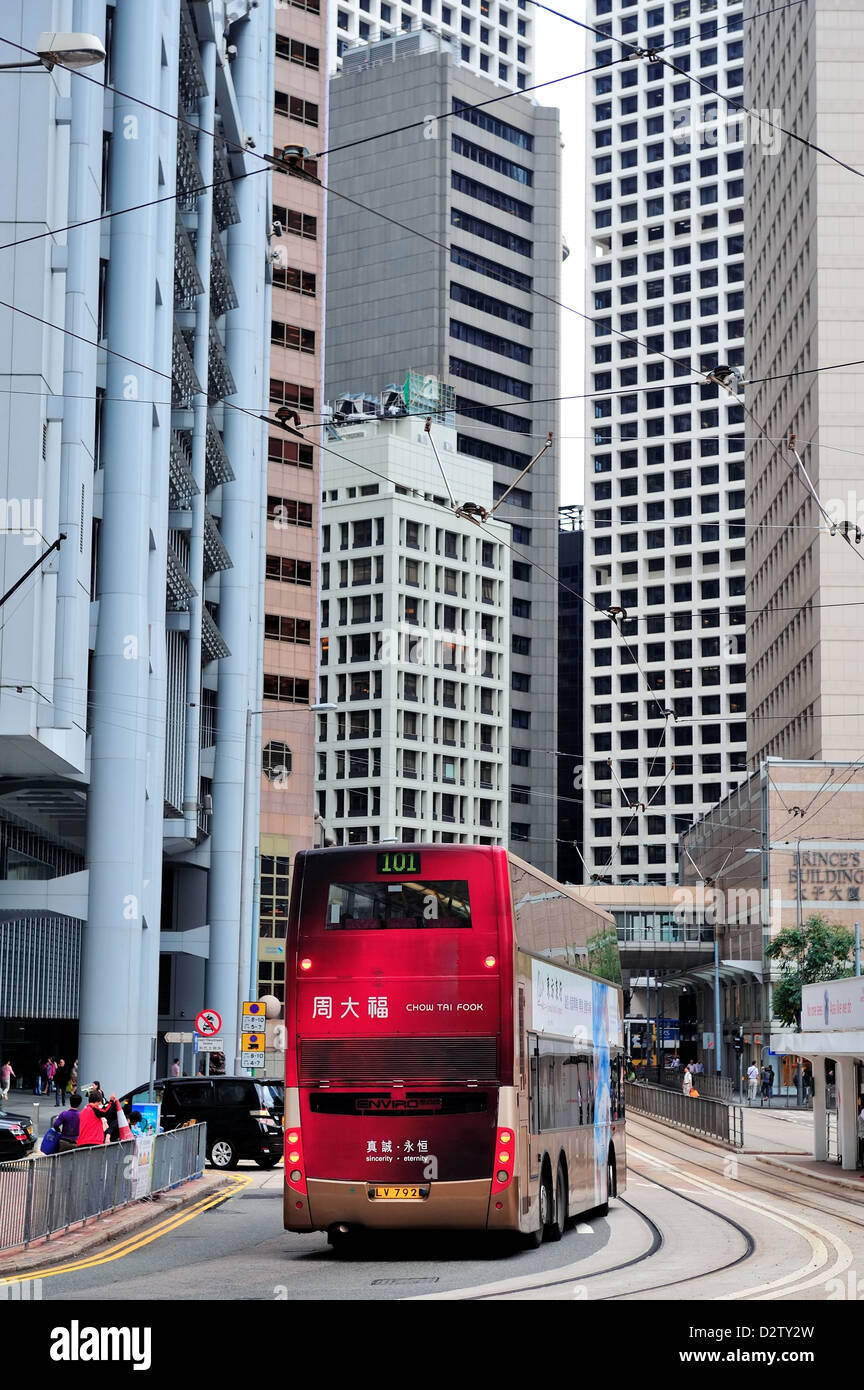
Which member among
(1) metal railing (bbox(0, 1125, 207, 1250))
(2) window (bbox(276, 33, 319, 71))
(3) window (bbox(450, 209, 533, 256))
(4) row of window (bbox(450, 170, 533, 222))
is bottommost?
(1) metal railing (bbox(0, 1125, 207, 1250))

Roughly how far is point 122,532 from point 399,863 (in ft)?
86.4

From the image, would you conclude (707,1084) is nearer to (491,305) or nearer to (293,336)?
(293,336)

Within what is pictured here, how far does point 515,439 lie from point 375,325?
14.3 m

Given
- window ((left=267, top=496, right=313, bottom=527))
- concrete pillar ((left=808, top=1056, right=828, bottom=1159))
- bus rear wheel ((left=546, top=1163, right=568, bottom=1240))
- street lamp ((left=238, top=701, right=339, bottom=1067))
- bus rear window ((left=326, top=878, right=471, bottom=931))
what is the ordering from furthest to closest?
1. window ((left=267, top=496, right=313, bottom=527))
2. street lamp ((left=238, top=701, right=339, bottom=1067))
3. concrete pillar ((left=808, top=1056, right=828, bottom=1159))
4. bus rear wheel ((left=546, top=1163, right=568, bottom=1240))
5. bus rear window ((left=326, top=878, right=471, bottom=931))

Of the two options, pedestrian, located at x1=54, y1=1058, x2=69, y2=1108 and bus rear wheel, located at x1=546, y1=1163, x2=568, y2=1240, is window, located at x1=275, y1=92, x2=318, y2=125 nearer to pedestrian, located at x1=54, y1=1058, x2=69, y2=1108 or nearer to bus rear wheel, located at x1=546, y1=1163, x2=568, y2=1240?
pedestrian, located at x1=54, y1=1058, x2=69, y2=1108

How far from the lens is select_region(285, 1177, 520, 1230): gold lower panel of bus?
1831cm

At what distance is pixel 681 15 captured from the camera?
16775cm

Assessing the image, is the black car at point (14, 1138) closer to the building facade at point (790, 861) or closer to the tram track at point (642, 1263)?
the tram track at point (642, 1263)

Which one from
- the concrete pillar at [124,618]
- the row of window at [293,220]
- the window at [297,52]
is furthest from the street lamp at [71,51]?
the window at [297,52]

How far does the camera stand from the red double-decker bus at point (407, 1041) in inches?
722

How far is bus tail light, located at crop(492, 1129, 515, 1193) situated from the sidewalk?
4.14m

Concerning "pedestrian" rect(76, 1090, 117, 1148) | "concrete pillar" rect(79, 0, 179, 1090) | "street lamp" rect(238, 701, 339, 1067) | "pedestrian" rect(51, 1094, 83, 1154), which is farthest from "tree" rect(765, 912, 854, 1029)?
"pedestrian" rect(76, 1090, 117, 1148)

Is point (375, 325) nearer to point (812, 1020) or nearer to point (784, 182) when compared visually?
point (784, 182)
